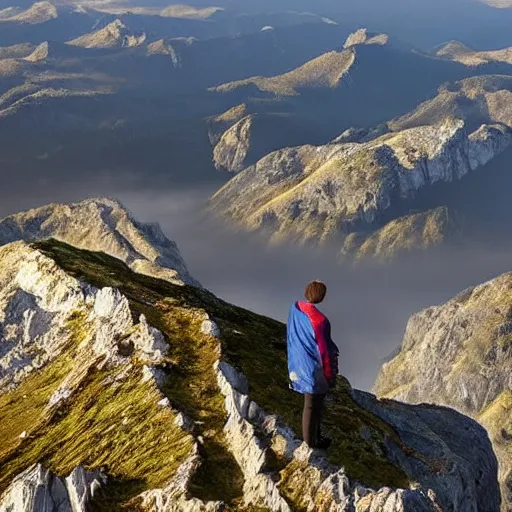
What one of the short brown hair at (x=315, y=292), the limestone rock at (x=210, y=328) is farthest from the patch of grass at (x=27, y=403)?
the short brown hair at (x=315, y=292)

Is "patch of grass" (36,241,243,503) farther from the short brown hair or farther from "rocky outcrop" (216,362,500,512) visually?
the short brown hair

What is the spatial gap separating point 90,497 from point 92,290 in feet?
77.6

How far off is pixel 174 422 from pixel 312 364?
25.2 feet

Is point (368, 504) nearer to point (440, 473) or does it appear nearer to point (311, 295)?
point (311, 295)

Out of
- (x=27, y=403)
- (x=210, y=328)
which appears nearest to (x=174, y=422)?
(x=210, y=328)

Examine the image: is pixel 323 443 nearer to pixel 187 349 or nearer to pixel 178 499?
pixel 178 499

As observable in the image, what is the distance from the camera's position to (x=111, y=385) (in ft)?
122

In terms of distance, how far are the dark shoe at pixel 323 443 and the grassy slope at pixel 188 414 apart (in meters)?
0.55

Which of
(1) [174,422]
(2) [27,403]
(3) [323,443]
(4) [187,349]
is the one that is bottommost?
(2) [27,403]

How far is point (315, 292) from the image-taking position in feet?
98.5

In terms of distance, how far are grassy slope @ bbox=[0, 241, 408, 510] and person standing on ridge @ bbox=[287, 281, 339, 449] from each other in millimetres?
2222

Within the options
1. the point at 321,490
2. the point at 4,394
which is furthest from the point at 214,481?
the point at 4,394

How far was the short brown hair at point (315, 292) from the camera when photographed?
3003 centimetres

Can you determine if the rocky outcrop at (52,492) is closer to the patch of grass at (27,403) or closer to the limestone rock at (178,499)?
the limestone rock at (178,499)
